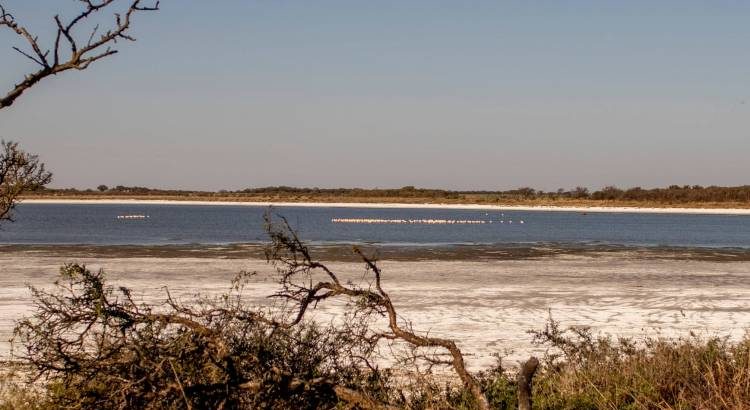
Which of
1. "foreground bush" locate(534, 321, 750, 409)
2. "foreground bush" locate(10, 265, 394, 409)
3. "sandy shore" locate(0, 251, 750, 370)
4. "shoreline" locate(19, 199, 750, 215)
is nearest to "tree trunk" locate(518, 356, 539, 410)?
"foreground bush" locate(10, 265, 394, 409)

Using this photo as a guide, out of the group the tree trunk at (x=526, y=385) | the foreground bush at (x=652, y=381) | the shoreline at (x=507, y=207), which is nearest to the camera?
the tree trunk at (x=526, y=385)

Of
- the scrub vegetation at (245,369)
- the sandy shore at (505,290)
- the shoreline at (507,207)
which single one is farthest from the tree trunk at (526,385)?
the shoreline at (507,207)

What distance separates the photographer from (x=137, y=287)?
720 inches

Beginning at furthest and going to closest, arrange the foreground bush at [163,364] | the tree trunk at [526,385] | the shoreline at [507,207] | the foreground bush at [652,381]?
the shoreline at [507,207] < the foreground bush at [652,381] < the foreground bush at [163,364] < the tree trunk at [526,385]

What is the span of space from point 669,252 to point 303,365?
29.9 m

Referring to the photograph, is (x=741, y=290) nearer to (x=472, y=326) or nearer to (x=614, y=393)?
(x=472, y=326)

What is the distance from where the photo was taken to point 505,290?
61.8 feet

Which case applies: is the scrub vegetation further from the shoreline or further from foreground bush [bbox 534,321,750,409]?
the shoreline

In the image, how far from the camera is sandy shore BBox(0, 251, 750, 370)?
13406mm

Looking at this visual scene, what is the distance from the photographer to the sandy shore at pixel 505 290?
13.4 meters

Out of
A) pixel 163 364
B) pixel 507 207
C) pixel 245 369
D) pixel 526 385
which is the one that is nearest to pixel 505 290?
pixel 245 369

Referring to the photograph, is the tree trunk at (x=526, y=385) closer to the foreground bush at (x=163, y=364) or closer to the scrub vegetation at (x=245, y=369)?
the scrub vegetation at (x=245, y=369)

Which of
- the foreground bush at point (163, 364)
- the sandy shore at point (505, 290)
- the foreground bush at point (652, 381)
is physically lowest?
the sandy shore at point (505, 290)

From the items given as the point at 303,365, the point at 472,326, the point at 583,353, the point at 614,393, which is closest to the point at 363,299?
the point at 303,365
